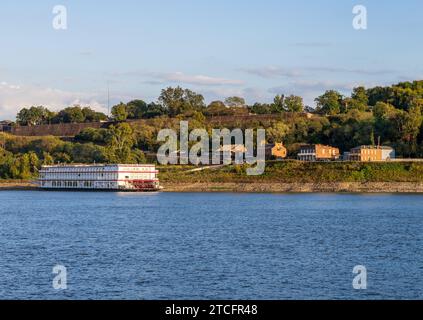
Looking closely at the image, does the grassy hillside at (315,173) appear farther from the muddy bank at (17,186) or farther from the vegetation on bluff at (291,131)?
the muddy bank at (17,186)

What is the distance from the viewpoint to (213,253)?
45.0 meters

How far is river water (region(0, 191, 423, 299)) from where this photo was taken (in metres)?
34.2

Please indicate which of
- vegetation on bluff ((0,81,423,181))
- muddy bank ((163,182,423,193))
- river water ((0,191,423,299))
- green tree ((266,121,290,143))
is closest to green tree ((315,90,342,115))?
vegetation on bluff ((0,81,423,181))

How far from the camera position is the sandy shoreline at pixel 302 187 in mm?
112438

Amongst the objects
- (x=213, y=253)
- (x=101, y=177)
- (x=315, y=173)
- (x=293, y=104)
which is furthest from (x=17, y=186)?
(x=213, y=253)

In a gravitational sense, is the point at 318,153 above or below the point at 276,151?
below

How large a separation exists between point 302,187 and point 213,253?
73.0m

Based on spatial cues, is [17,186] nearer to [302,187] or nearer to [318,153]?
[318,153]

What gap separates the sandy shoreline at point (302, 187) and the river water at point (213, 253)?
3389 cm

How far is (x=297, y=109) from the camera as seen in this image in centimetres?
19112
